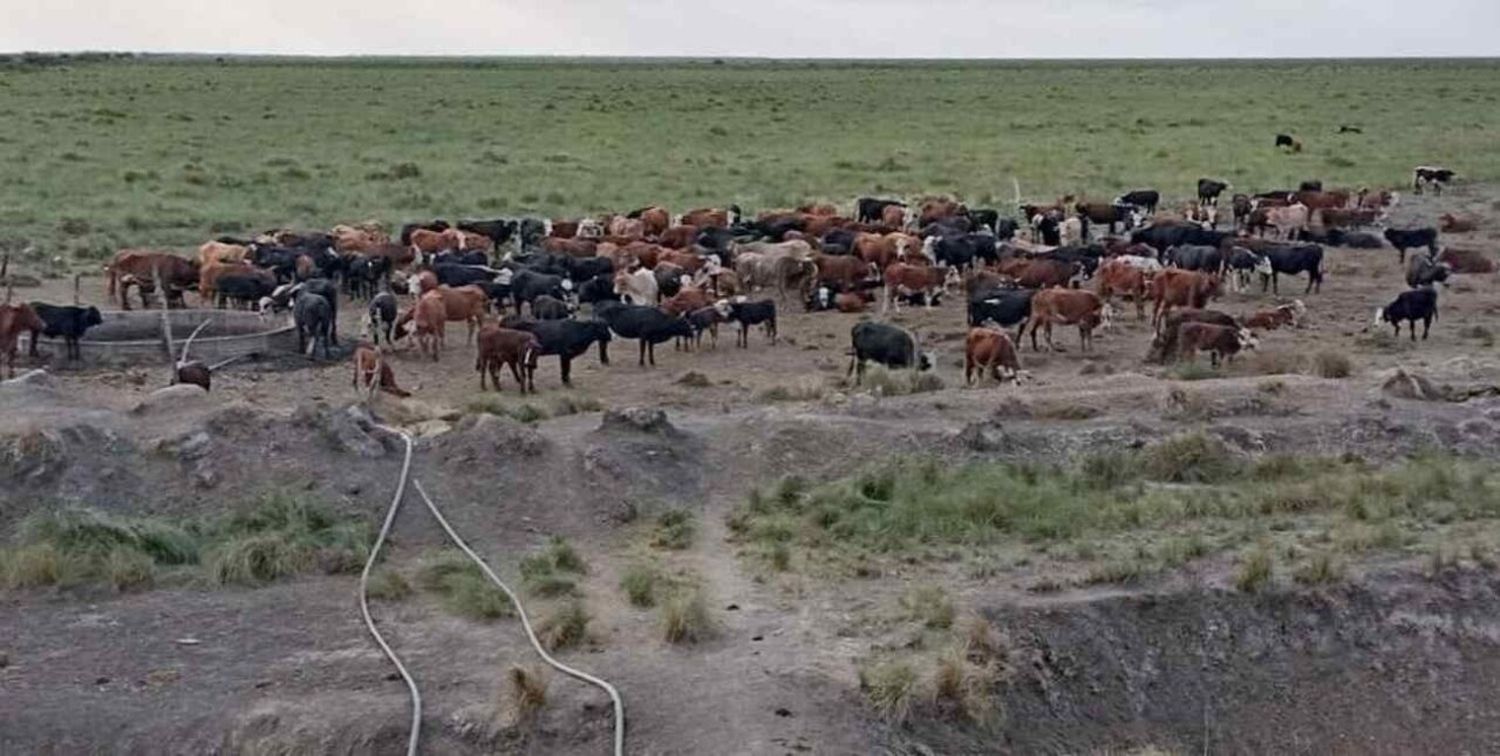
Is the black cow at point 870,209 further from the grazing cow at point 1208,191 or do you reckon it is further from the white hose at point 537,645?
the white hose at point 537,645

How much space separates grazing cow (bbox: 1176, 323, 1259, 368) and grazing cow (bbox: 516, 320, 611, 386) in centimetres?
661

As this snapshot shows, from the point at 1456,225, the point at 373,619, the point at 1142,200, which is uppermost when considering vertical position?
the point at 1142,200

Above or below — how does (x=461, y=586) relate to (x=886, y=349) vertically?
below

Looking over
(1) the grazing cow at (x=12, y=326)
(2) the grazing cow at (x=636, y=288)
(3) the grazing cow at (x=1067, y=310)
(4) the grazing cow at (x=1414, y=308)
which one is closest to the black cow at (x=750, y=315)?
(2) the grazing cow at (x=636, y=288)

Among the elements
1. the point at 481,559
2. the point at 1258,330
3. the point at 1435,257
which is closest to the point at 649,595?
the point at 481,559

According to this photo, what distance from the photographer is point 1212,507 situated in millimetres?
13469

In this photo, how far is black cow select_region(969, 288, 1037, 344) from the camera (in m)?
21.3

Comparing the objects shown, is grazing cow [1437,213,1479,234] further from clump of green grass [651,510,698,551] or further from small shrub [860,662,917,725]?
small shrub [860,662,917,725]

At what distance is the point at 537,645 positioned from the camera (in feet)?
34.7

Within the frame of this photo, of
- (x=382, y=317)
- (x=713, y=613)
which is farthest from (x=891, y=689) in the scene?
(x=382, y=317)

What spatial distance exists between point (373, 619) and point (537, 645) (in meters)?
1.38

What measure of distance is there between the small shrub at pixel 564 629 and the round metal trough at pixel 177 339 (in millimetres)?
9525

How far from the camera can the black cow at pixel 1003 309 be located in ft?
70.0

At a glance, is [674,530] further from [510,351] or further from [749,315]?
[749,315]
